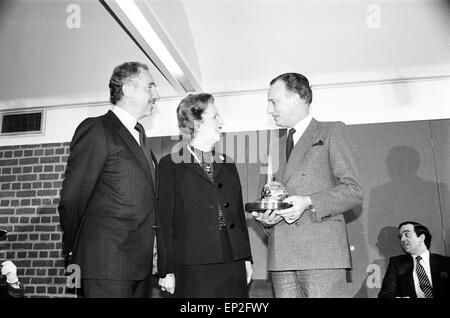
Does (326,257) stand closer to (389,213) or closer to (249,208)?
(249,208)

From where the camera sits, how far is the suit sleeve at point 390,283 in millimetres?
3524

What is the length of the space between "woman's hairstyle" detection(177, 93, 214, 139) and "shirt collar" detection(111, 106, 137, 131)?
28 cm

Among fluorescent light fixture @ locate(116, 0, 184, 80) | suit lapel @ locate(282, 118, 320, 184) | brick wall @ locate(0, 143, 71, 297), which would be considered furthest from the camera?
brick wall @ locate(0, 143, 71, 297)

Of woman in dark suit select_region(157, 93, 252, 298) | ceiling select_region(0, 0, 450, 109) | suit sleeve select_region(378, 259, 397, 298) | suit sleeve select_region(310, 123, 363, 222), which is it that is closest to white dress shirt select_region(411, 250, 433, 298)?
suit sleeve select_region(378, 259, 397, 298)

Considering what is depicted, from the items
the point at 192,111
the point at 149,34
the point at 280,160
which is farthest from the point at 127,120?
the point at 149,34

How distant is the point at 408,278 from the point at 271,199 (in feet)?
7.95

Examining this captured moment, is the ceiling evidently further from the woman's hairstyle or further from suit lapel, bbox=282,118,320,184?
suit lapel, bbox=282,118,320,184

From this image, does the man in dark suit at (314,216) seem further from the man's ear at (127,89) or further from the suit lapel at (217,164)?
the man's ear at (127,89)

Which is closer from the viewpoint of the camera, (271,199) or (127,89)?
(271,199)

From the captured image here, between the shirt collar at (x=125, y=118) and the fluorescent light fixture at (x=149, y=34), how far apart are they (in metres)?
0.95

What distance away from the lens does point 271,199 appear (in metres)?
1.74

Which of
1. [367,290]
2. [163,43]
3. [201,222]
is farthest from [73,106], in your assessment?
[367,290]

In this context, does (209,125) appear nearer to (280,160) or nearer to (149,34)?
(280,160)

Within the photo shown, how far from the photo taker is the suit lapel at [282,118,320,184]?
6.08 ft
